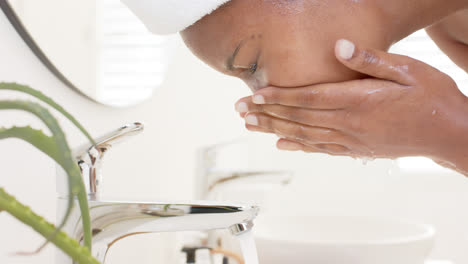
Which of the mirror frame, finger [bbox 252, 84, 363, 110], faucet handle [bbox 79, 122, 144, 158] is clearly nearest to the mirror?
the mirror frame

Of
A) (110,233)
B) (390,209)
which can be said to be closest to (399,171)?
(390,209)

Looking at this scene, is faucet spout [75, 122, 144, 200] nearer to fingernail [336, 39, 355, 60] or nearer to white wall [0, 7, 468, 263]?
white wall [0, 7, 468, 263]

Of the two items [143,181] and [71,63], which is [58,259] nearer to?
[71,63]

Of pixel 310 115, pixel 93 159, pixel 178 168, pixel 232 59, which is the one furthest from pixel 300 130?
pixel 178 168

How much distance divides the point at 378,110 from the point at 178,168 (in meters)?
0.75

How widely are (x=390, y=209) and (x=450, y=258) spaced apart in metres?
0.25

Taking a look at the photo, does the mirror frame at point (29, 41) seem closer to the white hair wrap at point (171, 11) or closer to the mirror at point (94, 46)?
the mirror at point (94, 46)

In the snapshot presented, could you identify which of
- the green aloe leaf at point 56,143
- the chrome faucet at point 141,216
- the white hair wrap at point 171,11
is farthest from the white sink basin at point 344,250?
the green aloe leaf at point 56,143

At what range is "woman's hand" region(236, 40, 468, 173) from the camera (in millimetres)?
519

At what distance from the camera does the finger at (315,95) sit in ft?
1.69

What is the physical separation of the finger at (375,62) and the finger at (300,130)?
98 millimetres

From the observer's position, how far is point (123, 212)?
467 millimetres

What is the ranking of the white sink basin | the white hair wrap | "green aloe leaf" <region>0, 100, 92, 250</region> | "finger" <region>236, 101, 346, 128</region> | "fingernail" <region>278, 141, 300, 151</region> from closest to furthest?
"green aloe leaf" <region>0, 100, 92, 250</region>, the white hair wrap, "finger" <region>236, 101, 346, 128</region>, "fingernail" <region>278, 141, 300, 151</region>, the white sink basin

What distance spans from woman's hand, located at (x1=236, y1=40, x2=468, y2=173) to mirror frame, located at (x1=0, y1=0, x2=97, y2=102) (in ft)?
0.91
